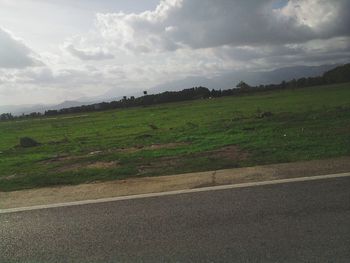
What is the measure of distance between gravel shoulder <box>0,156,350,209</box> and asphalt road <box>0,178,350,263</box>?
0.68 metres

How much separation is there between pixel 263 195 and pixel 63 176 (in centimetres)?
531

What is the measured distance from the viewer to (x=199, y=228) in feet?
18.3

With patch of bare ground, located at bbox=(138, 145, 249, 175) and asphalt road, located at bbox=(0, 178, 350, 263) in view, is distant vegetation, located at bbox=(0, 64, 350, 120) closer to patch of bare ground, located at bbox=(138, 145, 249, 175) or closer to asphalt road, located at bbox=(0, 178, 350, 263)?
patch of bare ground, located at bbox=(138, 145, 249, 175)

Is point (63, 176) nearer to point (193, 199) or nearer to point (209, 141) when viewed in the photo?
point (193, 199)

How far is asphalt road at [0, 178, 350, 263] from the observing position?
190 inches

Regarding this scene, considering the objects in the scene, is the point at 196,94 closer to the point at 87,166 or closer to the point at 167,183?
the point at 87,166

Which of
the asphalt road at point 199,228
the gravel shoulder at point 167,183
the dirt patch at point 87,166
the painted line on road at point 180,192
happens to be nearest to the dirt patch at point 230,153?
the gravel shoulder at point 167,183

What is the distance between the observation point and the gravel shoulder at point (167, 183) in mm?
7816

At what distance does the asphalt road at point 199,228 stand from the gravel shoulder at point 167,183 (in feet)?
2.22

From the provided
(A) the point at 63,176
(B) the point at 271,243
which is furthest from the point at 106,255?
(A) the point at 63,176

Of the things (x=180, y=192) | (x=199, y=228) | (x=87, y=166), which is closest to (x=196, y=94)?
(x=87, y=166)

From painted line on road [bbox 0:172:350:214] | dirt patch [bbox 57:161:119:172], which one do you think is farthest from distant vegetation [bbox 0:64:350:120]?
painted line on road [bbox 0:172:350:214]

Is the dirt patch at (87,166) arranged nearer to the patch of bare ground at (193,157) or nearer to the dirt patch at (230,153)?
the patch of bare ground at (193,157)

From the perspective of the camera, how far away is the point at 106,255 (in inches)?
198
